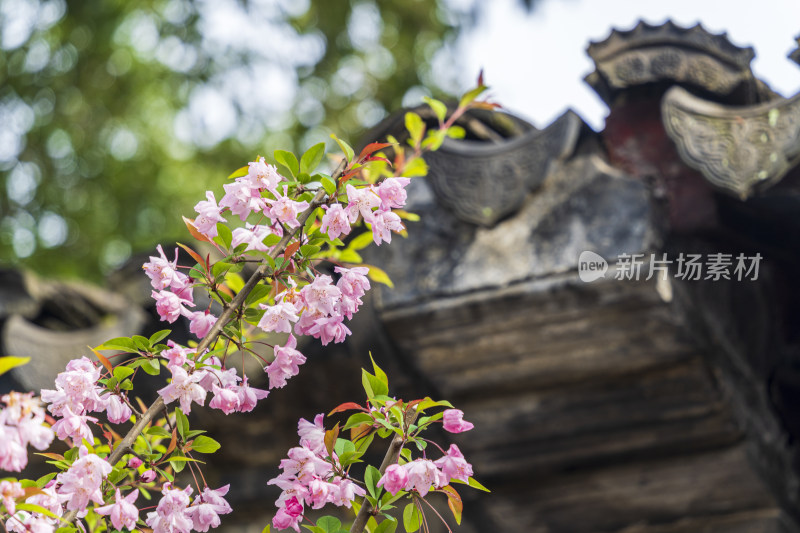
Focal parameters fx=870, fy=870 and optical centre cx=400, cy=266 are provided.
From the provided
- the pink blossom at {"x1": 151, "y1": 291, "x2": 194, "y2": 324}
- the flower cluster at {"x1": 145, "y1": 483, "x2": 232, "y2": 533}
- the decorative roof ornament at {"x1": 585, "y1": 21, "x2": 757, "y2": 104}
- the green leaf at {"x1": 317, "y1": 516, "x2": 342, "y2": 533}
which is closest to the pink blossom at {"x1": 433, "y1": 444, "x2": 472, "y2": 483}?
the green leaf at {"x1": 317, "y1": 516, "x2": 342, "y2": 533}

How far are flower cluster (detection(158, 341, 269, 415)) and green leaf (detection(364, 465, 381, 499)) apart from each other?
156mm

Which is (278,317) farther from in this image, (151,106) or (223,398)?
(151,106)

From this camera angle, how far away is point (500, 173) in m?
1.82

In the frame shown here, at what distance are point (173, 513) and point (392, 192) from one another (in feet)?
1.40

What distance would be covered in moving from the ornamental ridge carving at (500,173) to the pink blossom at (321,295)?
86 cm

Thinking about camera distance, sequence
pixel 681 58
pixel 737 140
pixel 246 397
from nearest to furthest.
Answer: pixel 246 397 < pixel 737 140 < pixel 681 58

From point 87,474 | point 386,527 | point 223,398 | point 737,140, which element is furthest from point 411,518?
point 737,140

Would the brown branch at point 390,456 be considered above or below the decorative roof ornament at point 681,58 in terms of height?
below

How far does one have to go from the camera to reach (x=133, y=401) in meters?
2.11

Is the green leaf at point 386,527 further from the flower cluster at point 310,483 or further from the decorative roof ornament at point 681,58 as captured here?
the decorative roof ornament at point 681,58

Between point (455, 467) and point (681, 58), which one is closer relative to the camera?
point (455, 467)

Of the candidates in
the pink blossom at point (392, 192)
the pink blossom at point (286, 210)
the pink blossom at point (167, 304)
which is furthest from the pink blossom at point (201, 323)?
the pink blossom at point (392, 192)

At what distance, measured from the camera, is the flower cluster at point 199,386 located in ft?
3.08

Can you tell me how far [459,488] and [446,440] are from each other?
139mm
